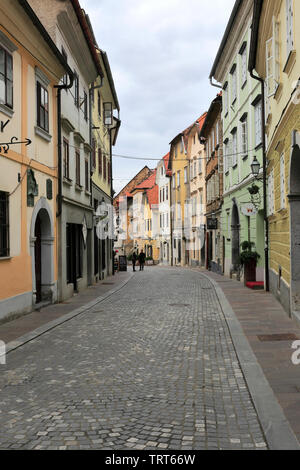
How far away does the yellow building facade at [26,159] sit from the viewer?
34.9ft

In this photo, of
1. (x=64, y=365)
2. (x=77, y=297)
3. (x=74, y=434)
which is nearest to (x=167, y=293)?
(x=77, y=297)

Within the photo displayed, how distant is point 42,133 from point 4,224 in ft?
12.0

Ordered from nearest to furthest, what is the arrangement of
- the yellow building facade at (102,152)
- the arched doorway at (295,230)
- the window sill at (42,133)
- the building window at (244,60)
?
the arched doorway at (295,230) → the window sill at (42,133) → the building window at (244,60) → the yellow building facade at (102,152)

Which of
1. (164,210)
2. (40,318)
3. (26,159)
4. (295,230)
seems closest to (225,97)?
(26,159)

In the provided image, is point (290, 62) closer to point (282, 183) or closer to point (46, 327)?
→ point (282, 183)

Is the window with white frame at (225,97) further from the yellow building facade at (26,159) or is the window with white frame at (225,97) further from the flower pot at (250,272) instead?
the yellow building facade at (26,159)

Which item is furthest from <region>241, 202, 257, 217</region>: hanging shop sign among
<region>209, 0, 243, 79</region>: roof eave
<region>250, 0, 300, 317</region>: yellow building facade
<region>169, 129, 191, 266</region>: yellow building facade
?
<region>169, 129, 191, 266</region>: yellow building facade

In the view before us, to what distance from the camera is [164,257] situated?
53312 mm

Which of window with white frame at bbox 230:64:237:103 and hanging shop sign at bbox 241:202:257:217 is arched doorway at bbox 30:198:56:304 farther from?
window with white frame at bbox 230:64:237:103

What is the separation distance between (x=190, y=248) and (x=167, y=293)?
24617 mm

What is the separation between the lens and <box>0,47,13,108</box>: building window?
34.3 ft

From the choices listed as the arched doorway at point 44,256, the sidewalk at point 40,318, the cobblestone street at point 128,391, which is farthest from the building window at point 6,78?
the cobblestone street at point 128,391

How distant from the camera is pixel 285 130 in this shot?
33.6 feet

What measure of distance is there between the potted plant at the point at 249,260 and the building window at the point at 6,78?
10.5 meters
